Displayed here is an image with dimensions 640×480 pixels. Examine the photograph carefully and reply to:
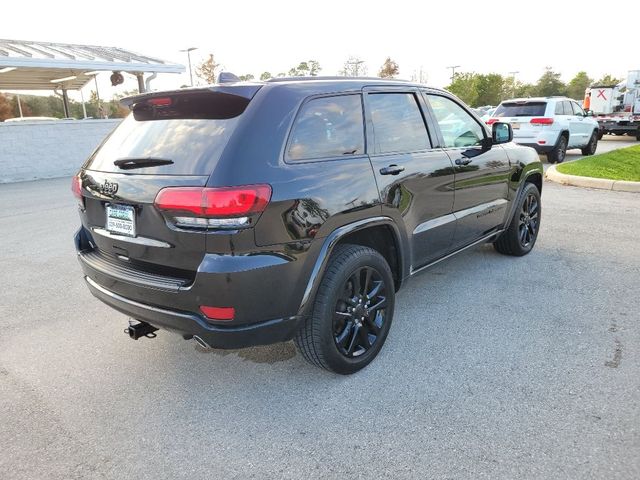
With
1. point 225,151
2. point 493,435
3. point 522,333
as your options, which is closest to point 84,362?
point 225,151

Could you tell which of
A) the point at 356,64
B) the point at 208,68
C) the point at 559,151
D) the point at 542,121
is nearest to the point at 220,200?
the point at 542,121

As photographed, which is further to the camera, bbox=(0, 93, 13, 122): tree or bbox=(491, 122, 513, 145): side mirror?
bbox=(0, 93, 13, 122): tree

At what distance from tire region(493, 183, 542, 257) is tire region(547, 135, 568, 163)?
28.1 ft

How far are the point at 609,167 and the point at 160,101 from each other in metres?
10.9

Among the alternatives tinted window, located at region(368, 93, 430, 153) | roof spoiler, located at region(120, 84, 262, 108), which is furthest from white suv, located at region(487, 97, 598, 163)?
roof spoiler, located at region(120, 84, 262, 108)

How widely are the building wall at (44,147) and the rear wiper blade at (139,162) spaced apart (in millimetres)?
12750

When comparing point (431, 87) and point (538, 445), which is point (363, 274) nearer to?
point (538, 445)

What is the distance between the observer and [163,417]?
267 centimetres

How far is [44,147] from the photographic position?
547 inches

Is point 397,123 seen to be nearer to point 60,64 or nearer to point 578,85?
point 60,64

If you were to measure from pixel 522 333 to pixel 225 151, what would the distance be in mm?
2459

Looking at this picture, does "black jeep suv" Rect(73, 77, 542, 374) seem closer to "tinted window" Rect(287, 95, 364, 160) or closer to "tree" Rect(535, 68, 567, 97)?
"tinted window" Rect(287, 95, 364, 160)

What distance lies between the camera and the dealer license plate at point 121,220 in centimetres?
264

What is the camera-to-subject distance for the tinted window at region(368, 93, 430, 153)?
3234 millimetres
